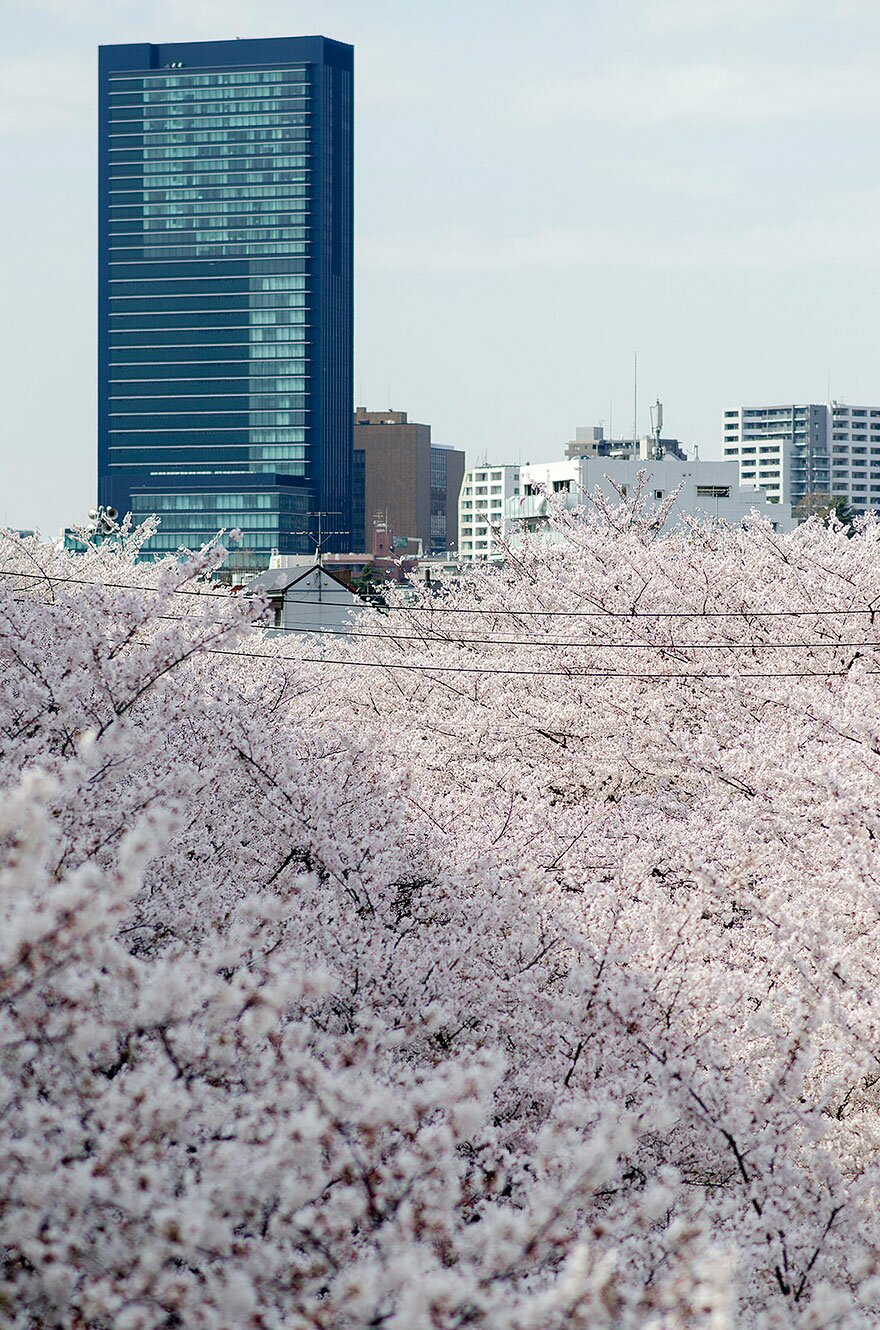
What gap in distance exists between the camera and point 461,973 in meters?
9.91

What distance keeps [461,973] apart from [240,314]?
15142cm

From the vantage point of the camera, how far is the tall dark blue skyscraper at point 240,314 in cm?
15312

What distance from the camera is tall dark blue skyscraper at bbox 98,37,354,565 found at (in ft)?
502

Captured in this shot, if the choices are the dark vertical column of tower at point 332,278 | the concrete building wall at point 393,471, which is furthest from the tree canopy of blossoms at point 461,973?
the concrete building wall at point 393,471

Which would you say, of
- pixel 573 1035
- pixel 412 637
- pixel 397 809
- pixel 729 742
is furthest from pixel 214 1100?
pixel 412 637

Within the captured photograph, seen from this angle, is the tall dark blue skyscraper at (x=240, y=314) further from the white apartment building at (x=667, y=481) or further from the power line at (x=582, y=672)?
the power line at (x=582, y=672)

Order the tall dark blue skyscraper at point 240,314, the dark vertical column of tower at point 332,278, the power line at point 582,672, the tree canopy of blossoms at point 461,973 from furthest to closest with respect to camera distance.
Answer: the dark vertical column of tower at point 332,278
the tall dark blue skyscraper at point 240,314
the power line at point 582,672
the tree canopy of blossoms at point 461,973

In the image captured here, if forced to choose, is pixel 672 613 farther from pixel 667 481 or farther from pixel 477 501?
pixel 477 501

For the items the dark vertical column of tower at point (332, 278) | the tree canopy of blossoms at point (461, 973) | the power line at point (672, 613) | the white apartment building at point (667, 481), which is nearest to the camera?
the tree canopy of blossoms at point (461, 973)

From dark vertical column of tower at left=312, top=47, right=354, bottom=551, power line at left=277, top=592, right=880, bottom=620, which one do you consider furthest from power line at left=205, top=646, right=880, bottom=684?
dark vertical column of tower at left=312, top=47, right=354, bottom=551

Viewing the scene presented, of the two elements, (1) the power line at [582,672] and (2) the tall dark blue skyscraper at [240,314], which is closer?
(1) the power line at [582,672]

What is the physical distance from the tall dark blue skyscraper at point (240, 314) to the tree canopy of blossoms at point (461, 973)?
13334 centimetres

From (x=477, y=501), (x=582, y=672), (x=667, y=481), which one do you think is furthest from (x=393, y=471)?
(x=582, y=672)

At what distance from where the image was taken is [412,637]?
27.0 m
